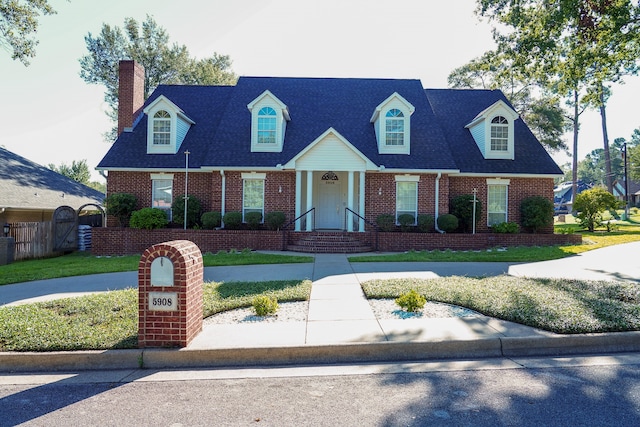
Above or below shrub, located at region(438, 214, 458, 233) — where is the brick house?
above

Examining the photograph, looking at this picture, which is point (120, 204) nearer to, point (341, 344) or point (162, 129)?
point (162, 129)

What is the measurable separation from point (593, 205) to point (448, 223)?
37.4 ft

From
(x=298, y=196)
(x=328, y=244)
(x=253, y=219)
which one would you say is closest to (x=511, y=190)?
(x=328, y=244)

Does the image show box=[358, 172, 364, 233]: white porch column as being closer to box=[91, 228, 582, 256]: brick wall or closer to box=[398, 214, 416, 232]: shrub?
box=[91, 228, 582, 256]: brick wall

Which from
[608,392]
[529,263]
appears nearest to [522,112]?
[529,263]

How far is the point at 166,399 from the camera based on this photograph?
4.06m

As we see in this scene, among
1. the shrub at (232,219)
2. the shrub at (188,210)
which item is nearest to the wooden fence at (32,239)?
the shrub at (188,210)

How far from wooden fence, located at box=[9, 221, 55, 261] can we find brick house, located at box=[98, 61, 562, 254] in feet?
10.6

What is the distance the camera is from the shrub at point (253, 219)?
54.2ft

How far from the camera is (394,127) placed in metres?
18.1

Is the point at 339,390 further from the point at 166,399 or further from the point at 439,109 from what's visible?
the point at 439,109

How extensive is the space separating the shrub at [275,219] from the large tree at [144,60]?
21.6m

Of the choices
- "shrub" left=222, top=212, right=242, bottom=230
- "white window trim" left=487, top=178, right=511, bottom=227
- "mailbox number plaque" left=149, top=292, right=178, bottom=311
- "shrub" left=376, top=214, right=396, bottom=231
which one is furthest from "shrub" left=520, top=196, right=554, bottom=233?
"mailbox number plaque" left=149, top=292, right=178, bottom=311

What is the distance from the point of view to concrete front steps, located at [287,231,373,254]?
593 inches
